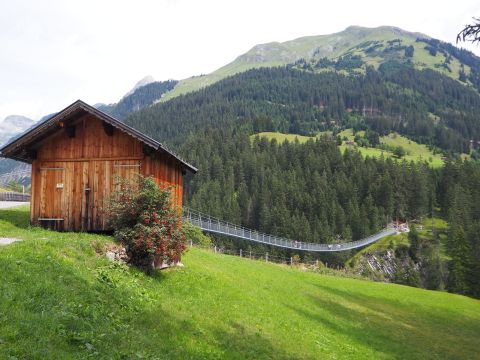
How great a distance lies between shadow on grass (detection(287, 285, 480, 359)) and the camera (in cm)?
1952

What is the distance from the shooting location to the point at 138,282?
14.8 meters

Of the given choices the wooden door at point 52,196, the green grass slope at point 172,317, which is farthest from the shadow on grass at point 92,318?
the wooden door at point 52,196

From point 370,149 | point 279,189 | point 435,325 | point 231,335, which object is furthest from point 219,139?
point 231,335

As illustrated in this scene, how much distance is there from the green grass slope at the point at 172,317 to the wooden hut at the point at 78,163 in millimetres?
2136

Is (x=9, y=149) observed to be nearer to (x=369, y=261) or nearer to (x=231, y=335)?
(x=231, y=335)

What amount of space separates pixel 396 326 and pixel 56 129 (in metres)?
22.0

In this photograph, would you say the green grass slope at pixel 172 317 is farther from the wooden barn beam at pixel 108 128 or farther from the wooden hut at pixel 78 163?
the wooden barn beam at pixel 108 128

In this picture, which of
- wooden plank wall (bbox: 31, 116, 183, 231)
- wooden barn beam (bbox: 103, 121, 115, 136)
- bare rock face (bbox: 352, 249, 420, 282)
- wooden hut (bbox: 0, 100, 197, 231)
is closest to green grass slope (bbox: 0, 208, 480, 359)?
wooden plank wall (bbox: 31, 116, 183, 231)

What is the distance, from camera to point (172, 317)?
12.9 m

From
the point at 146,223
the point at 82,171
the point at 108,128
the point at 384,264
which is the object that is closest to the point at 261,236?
the point at 384,264

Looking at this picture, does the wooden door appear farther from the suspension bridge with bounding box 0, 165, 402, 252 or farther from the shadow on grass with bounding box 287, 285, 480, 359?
the suspension bridge with bounding box 0, 165, 402, 252

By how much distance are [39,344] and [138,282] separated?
7.16 m

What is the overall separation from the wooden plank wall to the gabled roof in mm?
676

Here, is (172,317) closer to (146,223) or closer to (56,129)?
(146,223)
